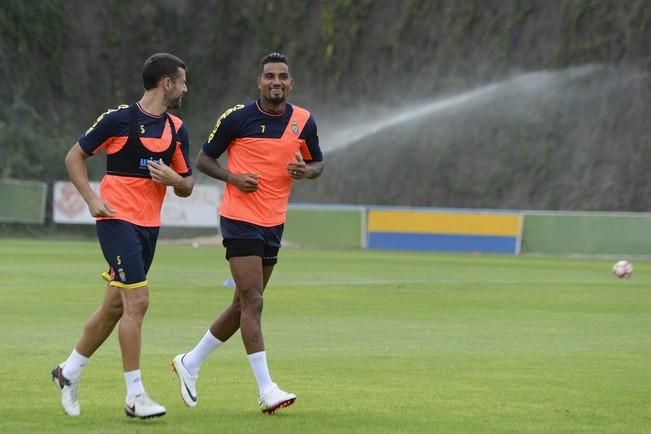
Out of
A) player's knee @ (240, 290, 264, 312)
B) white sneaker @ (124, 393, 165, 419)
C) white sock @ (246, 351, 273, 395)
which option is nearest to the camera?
white sneaker @ (124, 393, 165, 419)

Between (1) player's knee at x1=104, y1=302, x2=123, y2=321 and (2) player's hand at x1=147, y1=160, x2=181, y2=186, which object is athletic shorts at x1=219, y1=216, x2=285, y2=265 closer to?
(2) player's hand at x1=147, y1=160, x2=181, y2=186

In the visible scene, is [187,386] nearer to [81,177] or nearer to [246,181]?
[246,181]

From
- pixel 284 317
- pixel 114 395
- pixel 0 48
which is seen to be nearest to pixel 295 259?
pixel 284 317

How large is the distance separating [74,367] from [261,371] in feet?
3.97

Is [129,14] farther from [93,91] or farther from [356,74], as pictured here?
[356,74]

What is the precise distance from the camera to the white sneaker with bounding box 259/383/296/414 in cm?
871

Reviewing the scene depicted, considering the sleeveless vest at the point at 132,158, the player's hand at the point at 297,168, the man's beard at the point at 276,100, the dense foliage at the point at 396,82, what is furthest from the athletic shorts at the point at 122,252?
the dense foliage at the point at 396,82

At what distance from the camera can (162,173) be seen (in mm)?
8594

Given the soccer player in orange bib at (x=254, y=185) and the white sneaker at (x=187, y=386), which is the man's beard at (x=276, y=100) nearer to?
the soccer player in orange bib at (x=254, y=185)

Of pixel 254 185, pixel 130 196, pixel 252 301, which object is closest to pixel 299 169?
pixel 254 185

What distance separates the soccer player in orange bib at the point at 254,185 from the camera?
923cm

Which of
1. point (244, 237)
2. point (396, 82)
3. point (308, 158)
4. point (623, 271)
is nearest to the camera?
point (244, 237)

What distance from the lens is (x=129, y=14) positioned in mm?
61906

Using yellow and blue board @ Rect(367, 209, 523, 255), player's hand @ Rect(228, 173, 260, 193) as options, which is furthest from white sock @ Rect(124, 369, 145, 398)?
yellow and blue board @ Rect(367, 209, 523, 255)
